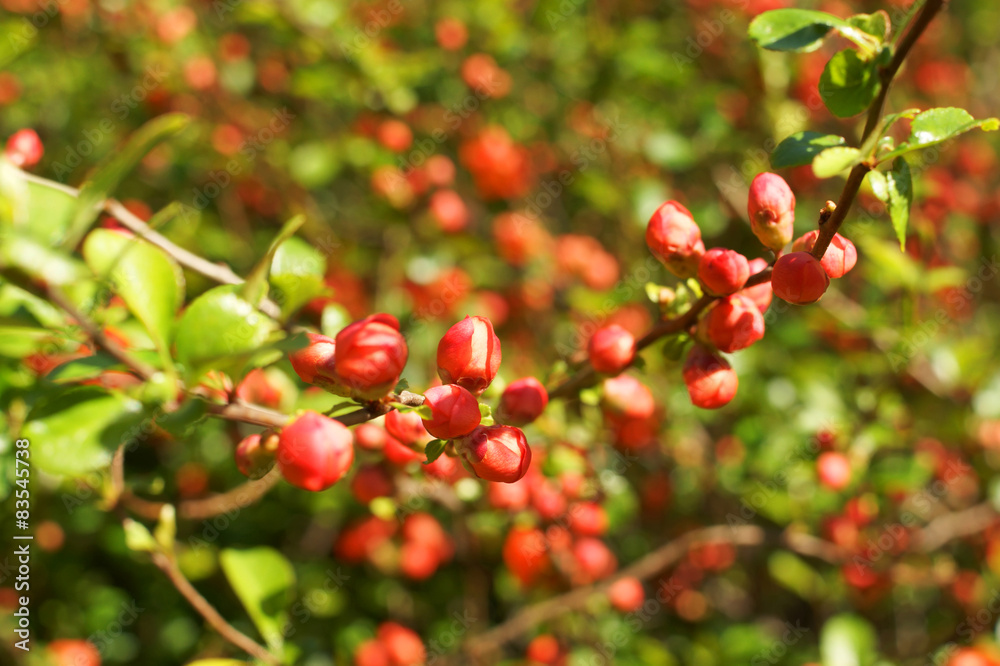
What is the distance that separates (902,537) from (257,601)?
1460 millimetres

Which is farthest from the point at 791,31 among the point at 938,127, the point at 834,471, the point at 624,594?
the point at 624,594

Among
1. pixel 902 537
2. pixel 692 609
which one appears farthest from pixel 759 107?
pixel 692 609

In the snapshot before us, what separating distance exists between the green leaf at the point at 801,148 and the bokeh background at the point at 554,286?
70cm

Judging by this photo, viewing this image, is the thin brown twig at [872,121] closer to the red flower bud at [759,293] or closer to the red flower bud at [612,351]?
the red flower bud at [759,293]

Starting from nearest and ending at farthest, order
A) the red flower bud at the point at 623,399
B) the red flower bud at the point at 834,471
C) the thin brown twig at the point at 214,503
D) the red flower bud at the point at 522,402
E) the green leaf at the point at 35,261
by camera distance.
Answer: the green leaf at the point at 35,261
the red flower bud at the point at 522,402
the red flower bud at the point at 623,399
the thin brown twig at the point at 214,503
the red flower bud at the point at 834,471

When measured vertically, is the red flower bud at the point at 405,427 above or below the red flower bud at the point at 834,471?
above

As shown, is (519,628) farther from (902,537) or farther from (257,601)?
(902,537)

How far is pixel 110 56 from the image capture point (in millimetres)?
2361

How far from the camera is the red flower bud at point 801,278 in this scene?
Answer: 64 centimetres

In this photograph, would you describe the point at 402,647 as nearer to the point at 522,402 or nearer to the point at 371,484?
the point at 371,484

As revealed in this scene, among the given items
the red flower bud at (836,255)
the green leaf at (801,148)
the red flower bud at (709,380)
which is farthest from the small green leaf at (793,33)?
the red flower bud at (709,380)

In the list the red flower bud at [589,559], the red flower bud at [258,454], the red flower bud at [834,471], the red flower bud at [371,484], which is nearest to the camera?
the red flower bud at [258,454]

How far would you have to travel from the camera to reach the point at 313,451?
2.18 ft

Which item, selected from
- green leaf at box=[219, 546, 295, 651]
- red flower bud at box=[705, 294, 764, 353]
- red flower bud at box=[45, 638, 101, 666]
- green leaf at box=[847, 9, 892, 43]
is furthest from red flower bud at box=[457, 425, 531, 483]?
red flower bud at box=[45, 638, 101, 666]
